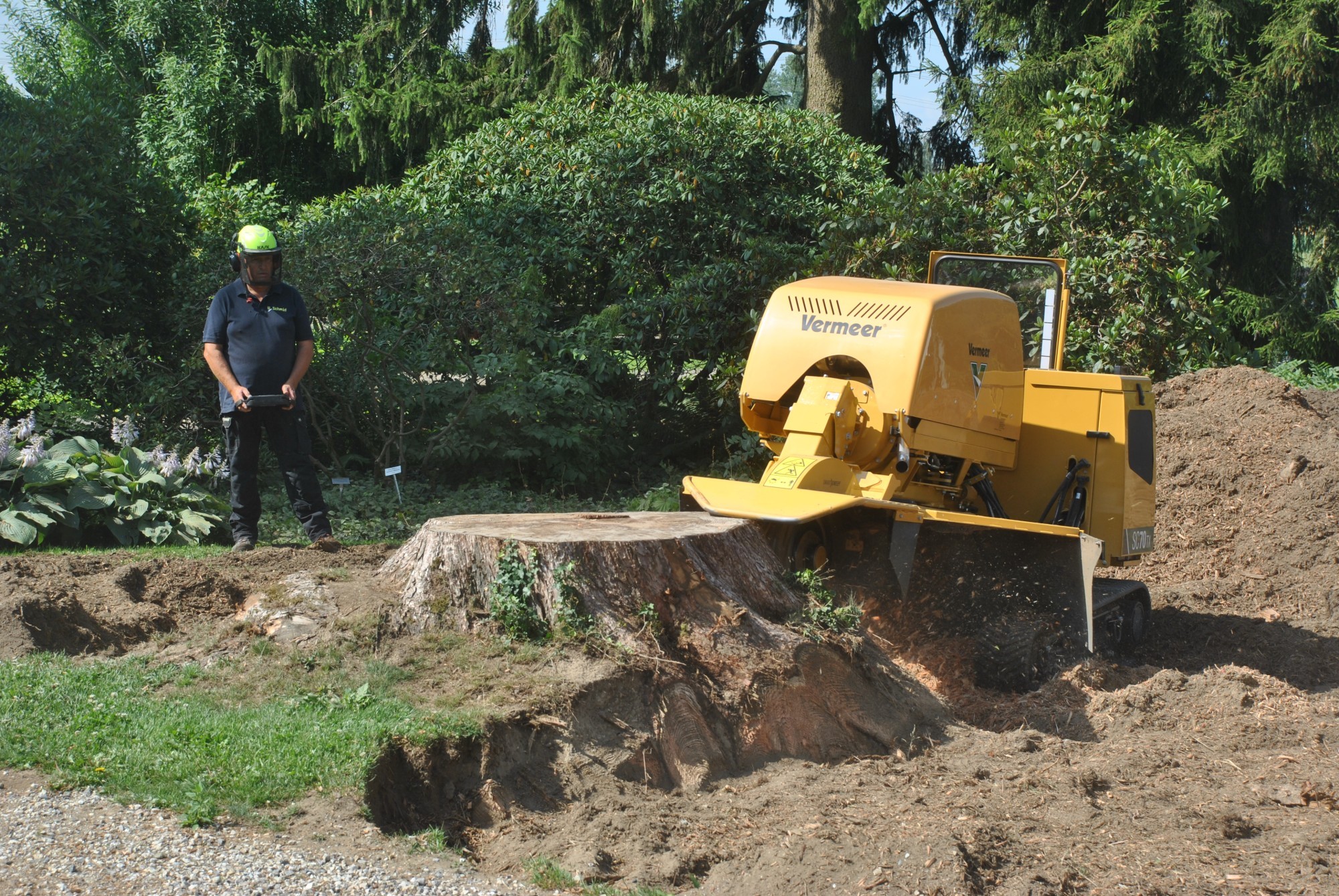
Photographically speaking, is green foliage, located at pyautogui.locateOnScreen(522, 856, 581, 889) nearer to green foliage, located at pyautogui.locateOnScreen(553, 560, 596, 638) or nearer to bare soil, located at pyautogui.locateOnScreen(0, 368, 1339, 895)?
bare soil, located at pyautogui.locateOnScreen(0, 368, 1339, 895)

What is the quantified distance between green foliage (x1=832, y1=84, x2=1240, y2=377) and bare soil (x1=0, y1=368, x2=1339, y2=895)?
4493 millimetres

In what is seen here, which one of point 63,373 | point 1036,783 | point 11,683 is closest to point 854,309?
point 1036,783

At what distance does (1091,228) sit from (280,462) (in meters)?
7.90

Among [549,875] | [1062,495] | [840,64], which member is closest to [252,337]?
[549,875]

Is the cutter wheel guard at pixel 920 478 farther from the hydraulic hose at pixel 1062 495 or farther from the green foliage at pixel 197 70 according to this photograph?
the green foliage at pixel 197 70

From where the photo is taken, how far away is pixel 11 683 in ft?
14.9

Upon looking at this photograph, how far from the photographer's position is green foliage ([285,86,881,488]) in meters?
9.82

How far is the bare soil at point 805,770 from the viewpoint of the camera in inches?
154

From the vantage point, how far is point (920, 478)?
21.8ft

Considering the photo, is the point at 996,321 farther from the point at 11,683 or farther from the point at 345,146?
the point at 345,146

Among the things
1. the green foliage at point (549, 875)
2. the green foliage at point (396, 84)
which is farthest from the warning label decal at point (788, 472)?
the green foliage at point (396, 84)

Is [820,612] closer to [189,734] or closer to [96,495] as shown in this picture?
[189,734]

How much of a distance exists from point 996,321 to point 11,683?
5256 mm

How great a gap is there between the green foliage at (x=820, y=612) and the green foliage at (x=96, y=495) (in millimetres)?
4283
